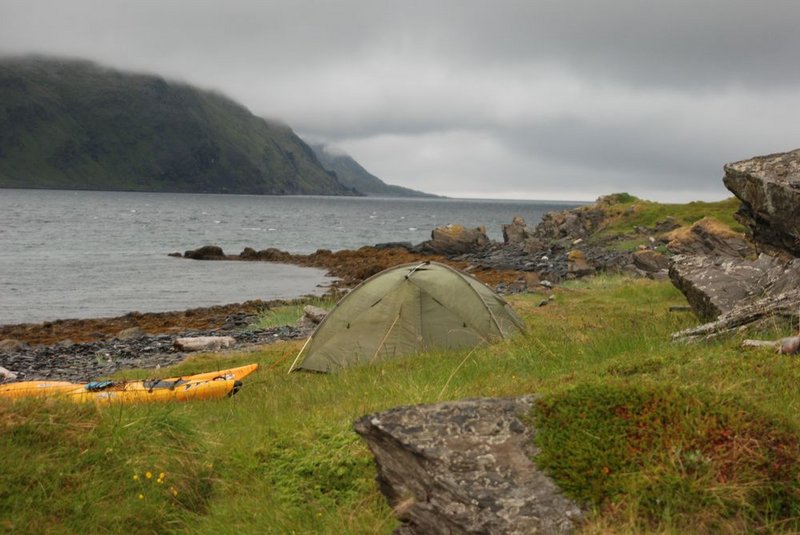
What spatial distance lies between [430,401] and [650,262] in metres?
28.6

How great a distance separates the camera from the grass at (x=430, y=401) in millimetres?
4668

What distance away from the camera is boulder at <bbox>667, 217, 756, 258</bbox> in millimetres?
34844

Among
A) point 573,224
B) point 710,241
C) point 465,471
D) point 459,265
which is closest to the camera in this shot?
point 465,471

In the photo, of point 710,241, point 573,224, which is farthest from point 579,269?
point 573,224

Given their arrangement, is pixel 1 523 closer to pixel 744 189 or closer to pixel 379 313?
pixel 379 313

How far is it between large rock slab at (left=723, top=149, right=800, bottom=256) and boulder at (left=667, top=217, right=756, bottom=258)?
20.1 meters

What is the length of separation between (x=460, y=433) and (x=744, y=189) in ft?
39.9

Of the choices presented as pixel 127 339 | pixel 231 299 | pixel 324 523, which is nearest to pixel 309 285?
pixel 231 299

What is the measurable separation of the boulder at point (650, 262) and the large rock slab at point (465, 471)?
29.4 metres

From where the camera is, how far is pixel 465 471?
16.5 ft

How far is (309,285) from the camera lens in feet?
150

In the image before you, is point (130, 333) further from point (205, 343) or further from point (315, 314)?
point (315, 314)

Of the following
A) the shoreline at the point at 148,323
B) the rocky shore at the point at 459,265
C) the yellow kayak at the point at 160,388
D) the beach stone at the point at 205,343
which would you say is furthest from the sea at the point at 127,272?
the yellow kayak at the point at 160,388

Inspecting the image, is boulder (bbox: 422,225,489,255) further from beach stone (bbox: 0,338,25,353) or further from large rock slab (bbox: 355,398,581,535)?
large rock slab (bbox: 355,398,581,535)
